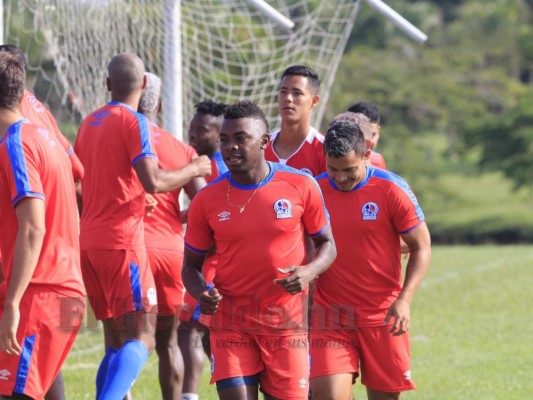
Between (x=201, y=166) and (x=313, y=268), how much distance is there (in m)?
1.67

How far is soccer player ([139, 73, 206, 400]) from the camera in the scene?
775 centimetres

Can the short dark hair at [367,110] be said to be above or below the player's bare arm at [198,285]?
above

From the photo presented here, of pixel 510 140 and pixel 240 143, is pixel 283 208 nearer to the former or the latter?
pixel 240 143

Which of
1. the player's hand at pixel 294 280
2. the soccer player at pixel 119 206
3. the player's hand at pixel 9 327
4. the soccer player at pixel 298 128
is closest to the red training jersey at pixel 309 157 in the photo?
the soccer player at pixel 298 128

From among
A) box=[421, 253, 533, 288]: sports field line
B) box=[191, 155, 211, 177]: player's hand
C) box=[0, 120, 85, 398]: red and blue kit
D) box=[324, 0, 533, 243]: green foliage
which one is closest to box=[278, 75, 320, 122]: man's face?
box=[191, 155, 211, 177]: player's hand

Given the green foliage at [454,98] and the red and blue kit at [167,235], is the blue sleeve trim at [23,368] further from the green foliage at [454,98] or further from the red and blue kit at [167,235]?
the green foliage at [454,98]

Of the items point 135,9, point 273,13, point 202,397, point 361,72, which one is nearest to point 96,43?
point 135,9

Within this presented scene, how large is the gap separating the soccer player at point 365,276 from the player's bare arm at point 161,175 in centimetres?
104

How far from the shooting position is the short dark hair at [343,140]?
6473 mm

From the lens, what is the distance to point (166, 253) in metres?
7.85

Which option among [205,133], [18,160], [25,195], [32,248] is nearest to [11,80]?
[18,160]

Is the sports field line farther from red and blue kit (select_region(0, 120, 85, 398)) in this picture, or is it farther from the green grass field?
red and blue kit (select_region(0, 120, 85, 398))

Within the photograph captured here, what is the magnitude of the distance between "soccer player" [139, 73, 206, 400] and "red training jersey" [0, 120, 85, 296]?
2323 mm

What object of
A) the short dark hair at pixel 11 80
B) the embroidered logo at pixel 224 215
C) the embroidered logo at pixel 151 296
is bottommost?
the embroidered logo at pixel 151 296
